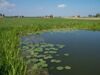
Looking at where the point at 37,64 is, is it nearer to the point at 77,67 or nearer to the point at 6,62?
the point at 77,67

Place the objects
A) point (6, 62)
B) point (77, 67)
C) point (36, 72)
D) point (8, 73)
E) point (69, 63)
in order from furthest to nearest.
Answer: point (69, 63)
point (77, 67)
point (36, 72)
point (6, 62)
point (8, 73)

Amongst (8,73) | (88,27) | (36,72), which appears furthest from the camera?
(88,27)

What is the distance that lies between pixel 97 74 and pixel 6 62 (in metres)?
3.60

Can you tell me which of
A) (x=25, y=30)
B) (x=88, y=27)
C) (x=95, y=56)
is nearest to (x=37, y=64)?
(x=95, y=56)


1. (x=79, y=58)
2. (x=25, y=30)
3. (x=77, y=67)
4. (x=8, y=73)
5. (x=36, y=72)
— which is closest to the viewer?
(x=8, y=73)

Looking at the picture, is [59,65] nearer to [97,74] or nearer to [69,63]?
[69,63]

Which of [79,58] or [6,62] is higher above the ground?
[6,62]

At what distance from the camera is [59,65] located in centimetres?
795

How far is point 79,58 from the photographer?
9258 millimetres

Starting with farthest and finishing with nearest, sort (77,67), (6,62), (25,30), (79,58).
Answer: (25,30), (79,58), (77,67), (6,62)

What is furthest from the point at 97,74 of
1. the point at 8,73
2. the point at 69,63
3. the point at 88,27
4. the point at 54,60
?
the point at 88,27

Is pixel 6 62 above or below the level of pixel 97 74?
above

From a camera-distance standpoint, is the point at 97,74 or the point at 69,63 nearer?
the point at 97,74

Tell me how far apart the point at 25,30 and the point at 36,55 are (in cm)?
1286
